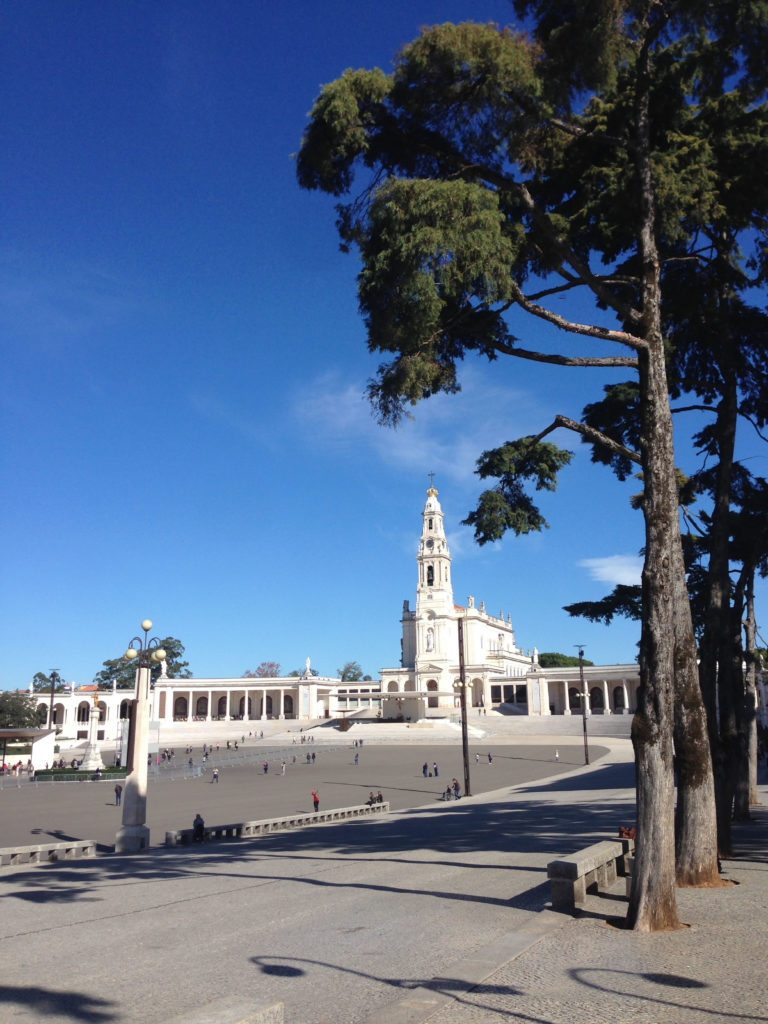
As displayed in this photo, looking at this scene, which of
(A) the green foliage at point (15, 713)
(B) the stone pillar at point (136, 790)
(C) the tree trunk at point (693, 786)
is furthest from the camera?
(A) the green foliage at point (15, 713)

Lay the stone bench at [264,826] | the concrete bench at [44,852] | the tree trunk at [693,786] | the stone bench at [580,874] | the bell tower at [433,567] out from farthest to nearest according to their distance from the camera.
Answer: the bell tower at [433,567], the stone bench at [264,826], the concrete bench at [44,852], the tree trunk at [693,786], the stone bench at [580,874]

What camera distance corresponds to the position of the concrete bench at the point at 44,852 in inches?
617

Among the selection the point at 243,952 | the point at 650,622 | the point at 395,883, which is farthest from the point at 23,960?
the point at 650,622

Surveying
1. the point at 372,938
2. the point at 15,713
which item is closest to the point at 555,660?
the point at 15,713

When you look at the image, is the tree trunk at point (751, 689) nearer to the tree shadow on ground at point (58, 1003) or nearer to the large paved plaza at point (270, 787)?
the large paved plaza at point (270, 787)

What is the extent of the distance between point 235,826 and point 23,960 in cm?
1266

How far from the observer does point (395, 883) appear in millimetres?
11375

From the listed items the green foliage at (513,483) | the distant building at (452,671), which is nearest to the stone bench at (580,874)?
the green foliage at (513,483)

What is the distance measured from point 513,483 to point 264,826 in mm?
13660

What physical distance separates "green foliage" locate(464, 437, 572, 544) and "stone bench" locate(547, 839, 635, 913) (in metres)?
4.25

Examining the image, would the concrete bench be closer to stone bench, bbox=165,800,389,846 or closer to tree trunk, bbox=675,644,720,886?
stone bench, bbox=165,800,389,846

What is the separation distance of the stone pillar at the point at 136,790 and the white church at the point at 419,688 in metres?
68.3

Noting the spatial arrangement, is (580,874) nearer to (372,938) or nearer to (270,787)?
(372,938)

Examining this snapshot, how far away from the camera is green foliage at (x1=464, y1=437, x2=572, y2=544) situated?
36.9 feet
